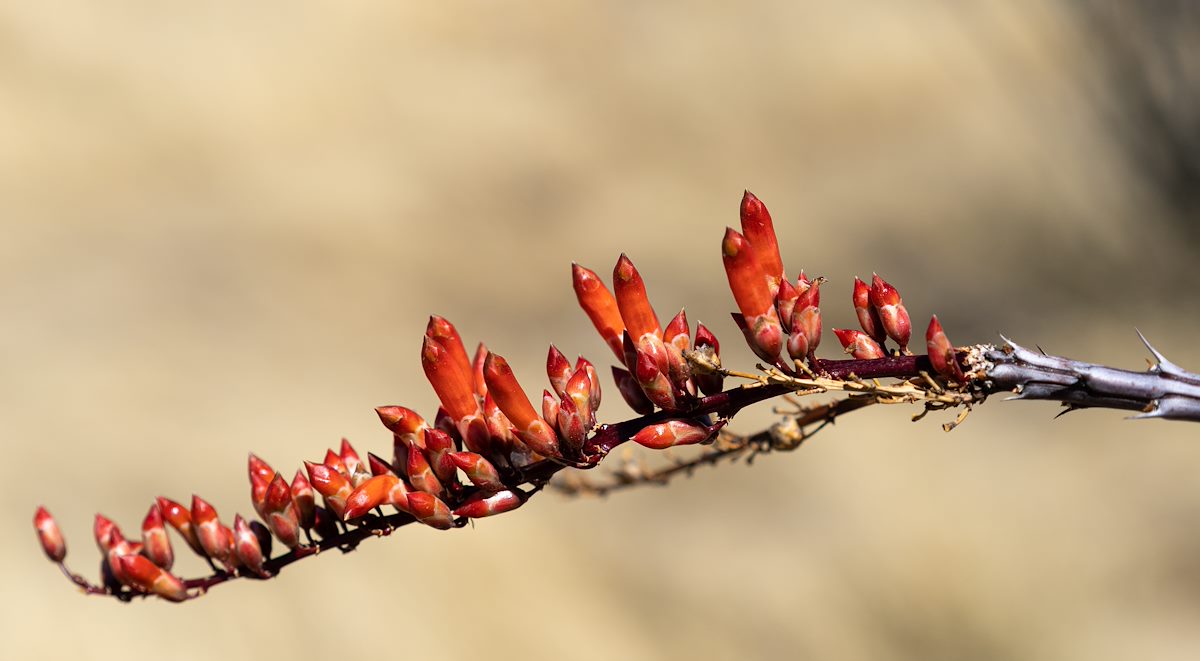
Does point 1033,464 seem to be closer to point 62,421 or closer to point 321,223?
point 321,223

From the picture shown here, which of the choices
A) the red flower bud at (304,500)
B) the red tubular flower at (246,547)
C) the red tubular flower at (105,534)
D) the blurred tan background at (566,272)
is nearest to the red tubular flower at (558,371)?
the red flower bud at (304,500)

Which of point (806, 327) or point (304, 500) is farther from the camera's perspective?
point (304, 500)

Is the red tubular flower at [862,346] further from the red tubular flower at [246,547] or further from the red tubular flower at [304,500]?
the red tubular flower at [246,547]

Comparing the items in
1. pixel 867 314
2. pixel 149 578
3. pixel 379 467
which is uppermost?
pixel 867 314

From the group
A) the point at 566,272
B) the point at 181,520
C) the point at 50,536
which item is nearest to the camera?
the point at 181,520

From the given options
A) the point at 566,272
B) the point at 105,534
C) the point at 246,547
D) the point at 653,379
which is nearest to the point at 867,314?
the point at 653,379

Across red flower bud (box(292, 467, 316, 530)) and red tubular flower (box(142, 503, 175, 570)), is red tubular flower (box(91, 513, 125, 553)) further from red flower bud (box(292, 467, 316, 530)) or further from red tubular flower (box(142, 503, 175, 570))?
red flower bud (box(292, 467, 316, 530))

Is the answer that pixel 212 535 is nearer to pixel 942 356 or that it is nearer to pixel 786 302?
pixel 786 302

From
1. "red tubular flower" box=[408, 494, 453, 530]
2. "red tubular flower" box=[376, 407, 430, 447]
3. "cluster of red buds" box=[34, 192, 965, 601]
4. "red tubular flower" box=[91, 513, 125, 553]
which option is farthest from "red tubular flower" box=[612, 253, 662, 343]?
"red tubular flower" box=[91, 513, 125, 553]
